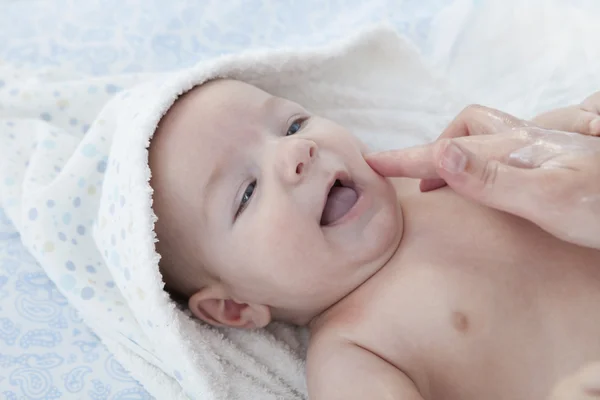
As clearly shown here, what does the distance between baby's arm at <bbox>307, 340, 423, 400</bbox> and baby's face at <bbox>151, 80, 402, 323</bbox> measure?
0.12 meters

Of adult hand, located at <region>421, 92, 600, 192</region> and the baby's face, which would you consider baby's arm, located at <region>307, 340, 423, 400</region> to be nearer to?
the baby's face

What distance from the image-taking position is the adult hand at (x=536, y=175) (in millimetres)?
1000

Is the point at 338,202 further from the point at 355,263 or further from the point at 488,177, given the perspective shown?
the point at 488,177

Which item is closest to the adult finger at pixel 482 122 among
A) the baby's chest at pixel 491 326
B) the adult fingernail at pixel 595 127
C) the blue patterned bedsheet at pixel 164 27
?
the adult fingernail at pixel 595 127

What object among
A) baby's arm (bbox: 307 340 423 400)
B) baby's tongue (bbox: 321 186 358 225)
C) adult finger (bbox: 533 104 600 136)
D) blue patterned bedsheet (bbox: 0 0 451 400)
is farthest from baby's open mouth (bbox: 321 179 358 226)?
blue patterned bedsheet (bbox: 0 0 451 400)

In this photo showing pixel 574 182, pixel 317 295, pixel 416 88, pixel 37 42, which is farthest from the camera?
pixel 37 42

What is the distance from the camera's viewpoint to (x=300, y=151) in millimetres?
1175

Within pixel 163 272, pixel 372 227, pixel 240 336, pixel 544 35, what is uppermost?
pixel 544 35

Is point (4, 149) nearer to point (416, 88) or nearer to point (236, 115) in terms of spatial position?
point (236, 115)

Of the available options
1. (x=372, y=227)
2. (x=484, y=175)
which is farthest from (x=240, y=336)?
(x=484, y=175)

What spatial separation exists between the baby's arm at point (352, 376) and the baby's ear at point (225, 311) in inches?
6.2

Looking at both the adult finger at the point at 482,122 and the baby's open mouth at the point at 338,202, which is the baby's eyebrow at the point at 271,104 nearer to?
the baby's open mouth at the point at 338,202

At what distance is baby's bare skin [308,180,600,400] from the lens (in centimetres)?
111

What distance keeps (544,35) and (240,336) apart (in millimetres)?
1135
